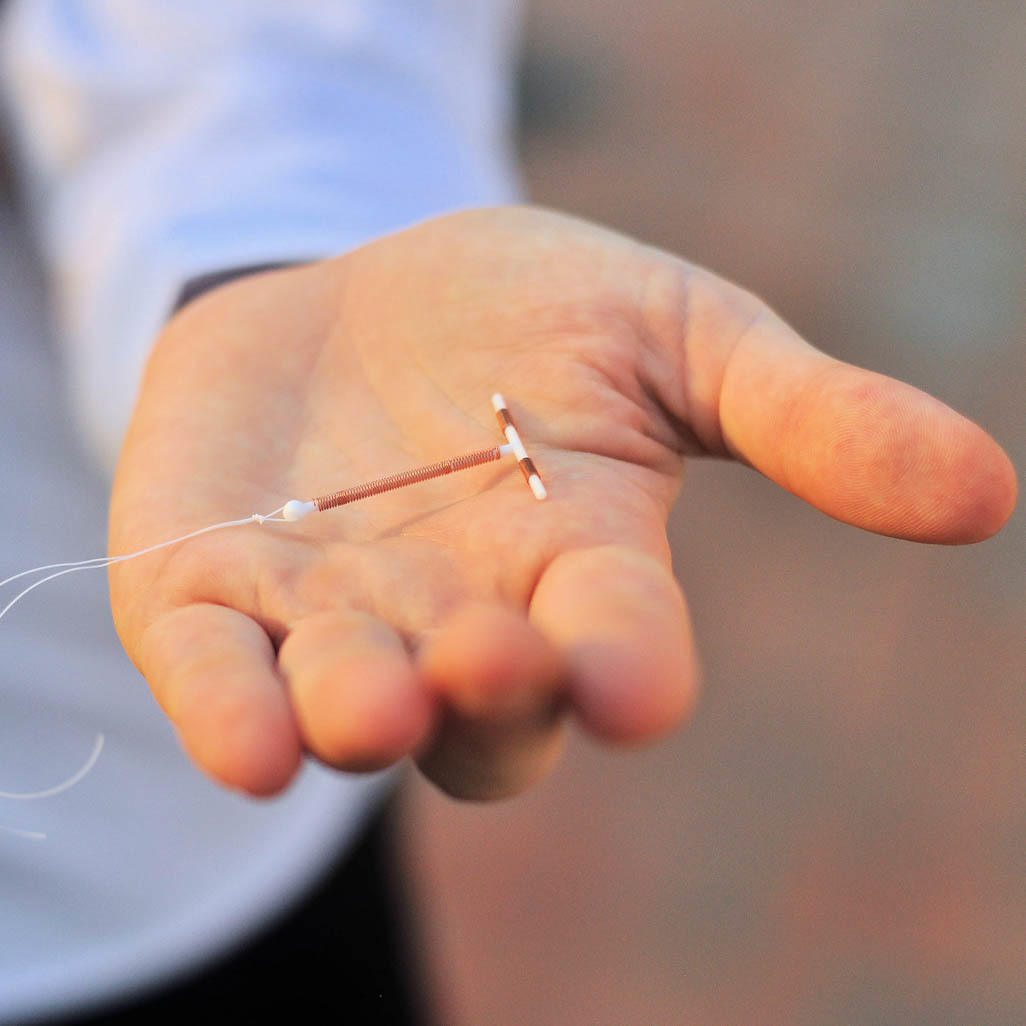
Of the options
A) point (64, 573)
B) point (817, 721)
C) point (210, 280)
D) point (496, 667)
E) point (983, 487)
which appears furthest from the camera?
point (817, 721)

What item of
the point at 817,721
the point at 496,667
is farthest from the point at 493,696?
the point at 817,721

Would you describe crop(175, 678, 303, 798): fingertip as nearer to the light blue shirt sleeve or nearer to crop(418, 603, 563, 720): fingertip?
crop(418, 603, 563, 720): fingertip

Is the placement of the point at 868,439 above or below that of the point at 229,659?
above

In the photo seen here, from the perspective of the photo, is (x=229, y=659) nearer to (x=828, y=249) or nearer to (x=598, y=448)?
(x=598, y=448)

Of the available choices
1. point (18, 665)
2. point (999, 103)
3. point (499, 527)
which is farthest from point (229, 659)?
point (999, 103)

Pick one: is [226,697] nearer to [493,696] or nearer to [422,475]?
[493,696]

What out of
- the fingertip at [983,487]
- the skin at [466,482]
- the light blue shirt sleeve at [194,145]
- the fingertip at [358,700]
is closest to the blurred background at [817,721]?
the skin at [466,482]

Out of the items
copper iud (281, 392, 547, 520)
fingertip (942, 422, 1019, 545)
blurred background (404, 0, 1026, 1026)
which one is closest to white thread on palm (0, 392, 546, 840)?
copper iud (281, 392, 547, 520)
